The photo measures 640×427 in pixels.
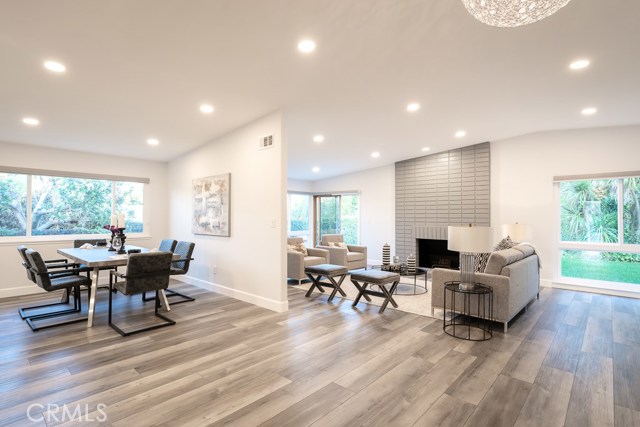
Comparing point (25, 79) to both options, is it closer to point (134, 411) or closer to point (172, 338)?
point (172, 338)

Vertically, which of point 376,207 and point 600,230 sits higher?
point 376,207

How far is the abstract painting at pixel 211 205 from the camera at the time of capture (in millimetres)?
5074

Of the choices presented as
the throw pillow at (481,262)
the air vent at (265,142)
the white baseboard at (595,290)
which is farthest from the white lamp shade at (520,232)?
the air vent at (265,142)

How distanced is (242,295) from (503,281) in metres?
3.40

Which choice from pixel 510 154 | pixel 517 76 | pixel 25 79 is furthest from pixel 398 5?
pixel 510 154

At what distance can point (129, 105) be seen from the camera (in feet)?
12.7

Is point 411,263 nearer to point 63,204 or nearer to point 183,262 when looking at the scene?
point 183,262

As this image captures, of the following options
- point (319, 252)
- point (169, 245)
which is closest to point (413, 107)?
point (319, 252)

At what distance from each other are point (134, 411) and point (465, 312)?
131 inches

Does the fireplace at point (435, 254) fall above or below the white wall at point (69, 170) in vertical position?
below

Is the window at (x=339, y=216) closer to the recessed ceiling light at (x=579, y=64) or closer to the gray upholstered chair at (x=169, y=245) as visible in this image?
the gray upholstered chair at (x=169, y=245)

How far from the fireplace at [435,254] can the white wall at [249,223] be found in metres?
4.23

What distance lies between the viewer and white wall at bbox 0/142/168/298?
195 inches

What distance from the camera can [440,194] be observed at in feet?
23.0
